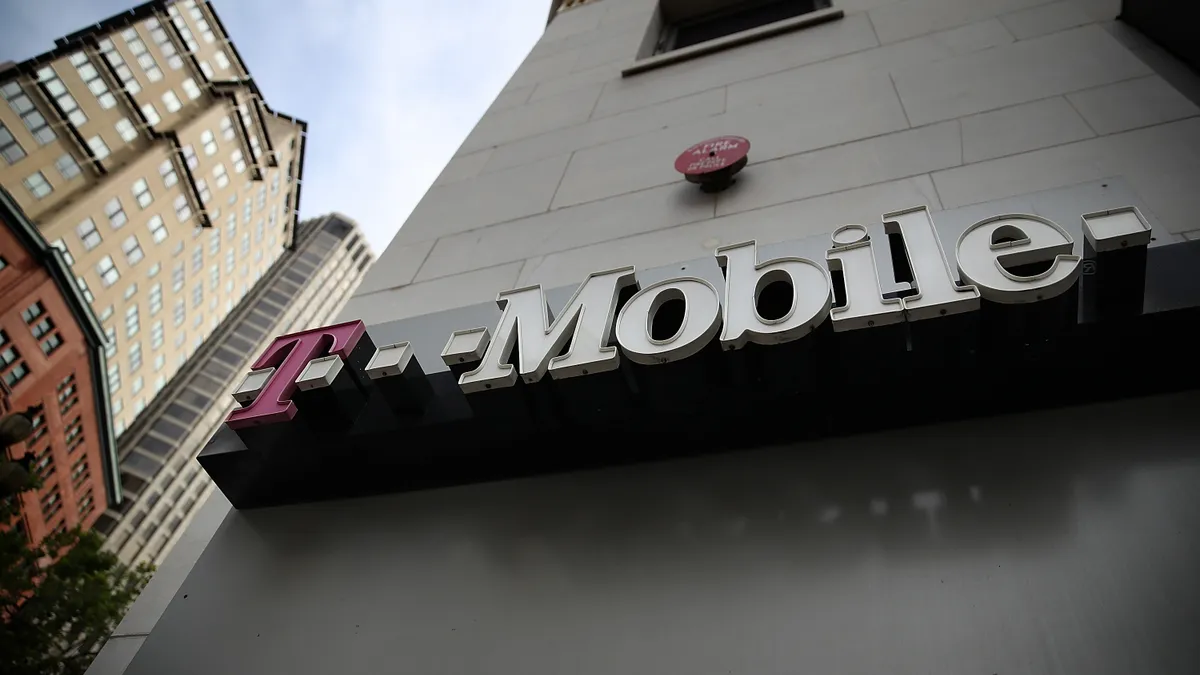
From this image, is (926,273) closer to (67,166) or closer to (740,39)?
(740,39)

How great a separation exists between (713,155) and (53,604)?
13.8 meters

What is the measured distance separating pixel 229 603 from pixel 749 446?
3.20 metres

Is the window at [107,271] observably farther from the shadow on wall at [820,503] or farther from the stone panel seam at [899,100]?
the stone panel seam at [899,100]

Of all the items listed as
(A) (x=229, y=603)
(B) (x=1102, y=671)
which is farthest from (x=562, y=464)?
(B) (x=1102, y=671)

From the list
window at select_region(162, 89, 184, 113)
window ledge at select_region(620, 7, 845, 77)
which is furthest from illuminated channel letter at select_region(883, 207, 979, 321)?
→ window at select_region(162, 89, 184, 113)

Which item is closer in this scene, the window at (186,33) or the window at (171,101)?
the window at (171,101)

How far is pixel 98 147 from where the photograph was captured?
42938mm

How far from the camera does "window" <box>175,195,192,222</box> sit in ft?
163

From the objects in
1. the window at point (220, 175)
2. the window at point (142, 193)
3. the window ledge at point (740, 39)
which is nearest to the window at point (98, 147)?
the window at point (142, 193)

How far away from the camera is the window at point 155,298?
161ft

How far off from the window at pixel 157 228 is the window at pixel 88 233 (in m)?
4.93

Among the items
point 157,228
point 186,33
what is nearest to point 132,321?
point 157,228

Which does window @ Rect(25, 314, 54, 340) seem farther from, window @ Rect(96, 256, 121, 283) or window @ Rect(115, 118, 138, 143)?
window @ Rect(115, 118, 138, 143)

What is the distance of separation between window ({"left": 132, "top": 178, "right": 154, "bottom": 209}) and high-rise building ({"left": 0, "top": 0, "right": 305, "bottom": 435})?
13 centimetres
